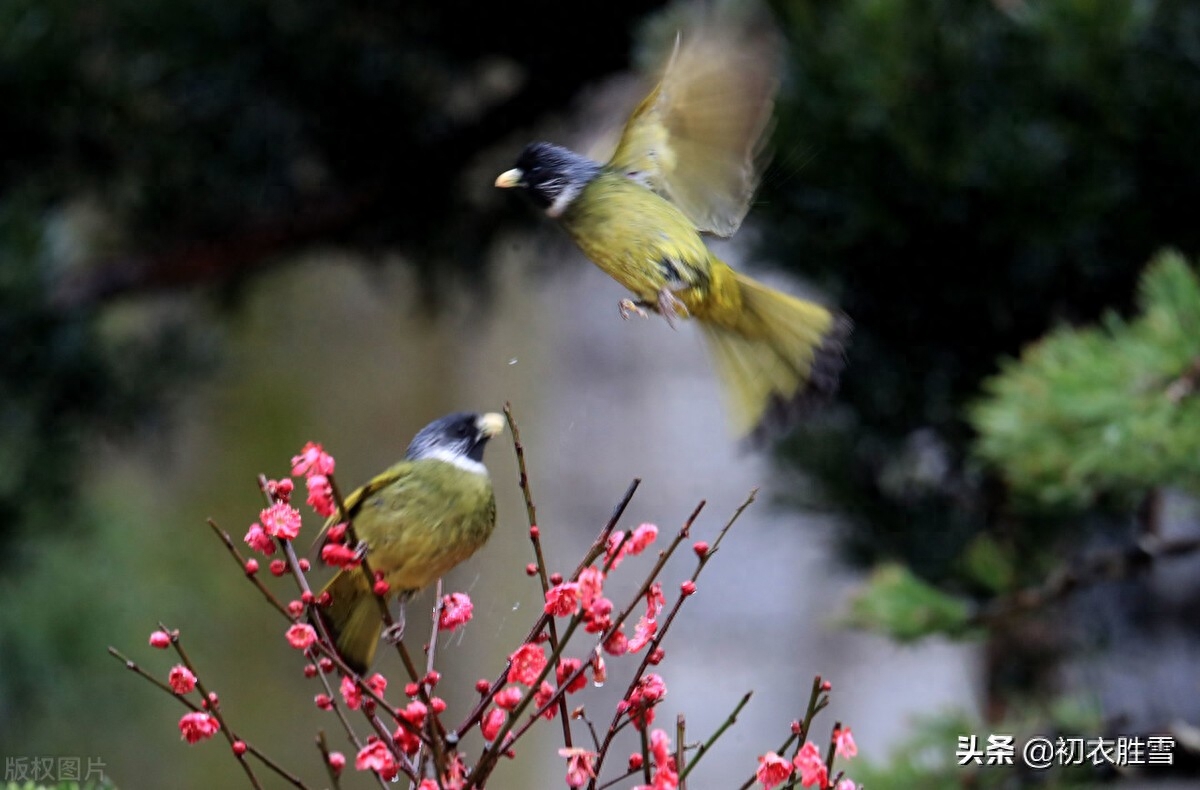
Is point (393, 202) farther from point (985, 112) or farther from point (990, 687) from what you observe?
point (990, 687)

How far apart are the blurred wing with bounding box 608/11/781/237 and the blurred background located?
0.39 ft

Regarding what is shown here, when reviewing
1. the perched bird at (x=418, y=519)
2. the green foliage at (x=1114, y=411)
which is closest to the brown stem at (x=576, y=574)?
the perched bird at (x=418, y=519)

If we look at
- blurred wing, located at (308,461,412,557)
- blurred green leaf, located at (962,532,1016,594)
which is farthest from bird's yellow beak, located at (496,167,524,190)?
blurred green leaf, located at (962,532,1016,594)

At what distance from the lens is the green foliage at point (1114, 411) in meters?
0.69

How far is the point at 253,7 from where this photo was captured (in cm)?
110

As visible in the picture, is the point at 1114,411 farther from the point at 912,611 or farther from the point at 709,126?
the point at 709,126

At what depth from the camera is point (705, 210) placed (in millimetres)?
533

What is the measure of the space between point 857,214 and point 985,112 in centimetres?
11

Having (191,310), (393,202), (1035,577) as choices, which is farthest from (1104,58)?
(191,310)

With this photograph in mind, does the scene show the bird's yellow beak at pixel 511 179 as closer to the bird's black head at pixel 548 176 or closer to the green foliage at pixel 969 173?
the bird's black head at pixel 548 176

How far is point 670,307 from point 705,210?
97mm

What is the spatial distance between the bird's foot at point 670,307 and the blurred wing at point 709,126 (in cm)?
6

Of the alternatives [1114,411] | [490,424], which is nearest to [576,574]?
[490,424]

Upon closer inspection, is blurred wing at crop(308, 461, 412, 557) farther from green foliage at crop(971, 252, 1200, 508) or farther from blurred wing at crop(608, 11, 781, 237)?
green foliage at crop(971, 252, 1200, 508)
